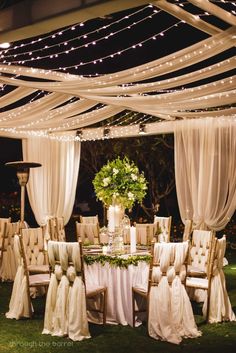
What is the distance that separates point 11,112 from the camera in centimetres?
801

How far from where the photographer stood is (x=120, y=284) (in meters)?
5.76

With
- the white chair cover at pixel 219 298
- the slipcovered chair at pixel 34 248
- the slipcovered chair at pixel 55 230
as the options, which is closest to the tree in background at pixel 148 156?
the slipcovered chair at pixel 55 230

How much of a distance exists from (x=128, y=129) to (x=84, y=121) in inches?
63.8

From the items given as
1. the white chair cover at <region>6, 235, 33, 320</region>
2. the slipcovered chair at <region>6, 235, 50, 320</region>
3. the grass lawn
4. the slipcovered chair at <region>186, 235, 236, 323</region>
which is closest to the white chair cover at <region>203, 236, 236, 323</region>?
the slipcovered chair at <region>186, 235, 236, 323</region>

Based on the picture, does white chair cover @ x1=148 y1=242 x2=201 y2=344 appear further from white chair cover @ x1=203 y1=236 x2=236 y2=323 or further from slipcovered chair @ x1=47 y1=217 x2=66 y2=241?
slipcovered chair @ x1=47 y1=217 x2=66 y2=241

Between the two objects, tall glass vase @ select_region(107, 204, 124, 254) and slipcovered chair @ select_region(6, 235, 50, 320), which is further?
tall glass vase @ select_region(107, 204, 124, 254)

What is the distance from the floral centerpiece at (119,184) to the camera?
20.9ft

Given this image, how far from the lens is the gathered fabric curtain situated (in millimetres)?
8836

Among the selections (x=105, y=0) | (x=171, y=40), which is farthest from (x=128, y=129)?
(x=105, y=0)

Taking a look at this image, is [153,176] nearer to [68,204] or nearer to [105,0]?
[68,204]

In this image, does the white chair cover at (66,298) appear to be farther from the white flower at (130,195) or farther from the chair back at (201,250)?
the chair back at (201,250)

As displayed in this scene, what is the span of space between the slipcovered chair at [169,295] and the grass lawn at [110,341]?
128mm

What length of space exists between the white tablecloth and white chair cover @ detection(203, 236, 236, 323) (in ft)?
2.60

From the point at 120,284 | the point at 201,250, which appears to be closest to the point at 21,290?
the point at 120,284
